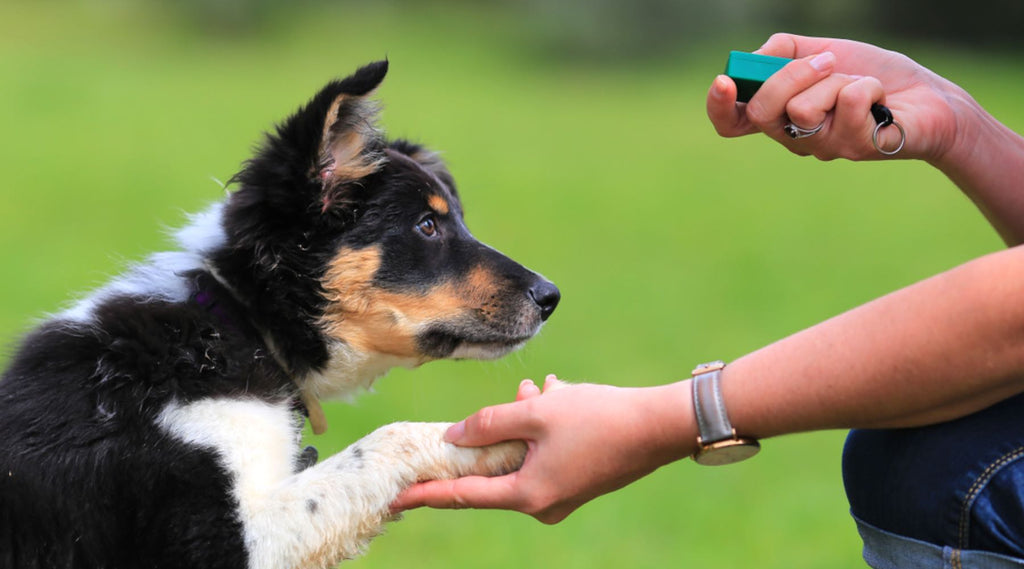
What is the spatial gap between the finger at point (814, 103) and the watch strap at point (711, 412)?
2.58 feet

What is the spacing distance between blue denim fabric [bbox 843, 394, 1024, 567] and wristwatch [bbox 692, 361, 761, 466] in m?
0.42

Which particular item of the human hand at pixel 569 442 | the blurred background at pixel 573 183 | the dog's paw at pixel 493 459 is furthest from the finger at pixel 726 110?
the blurred background at pixel 573 183

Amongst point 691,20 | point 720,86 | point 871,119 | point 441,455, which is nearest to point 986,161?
point 871,119

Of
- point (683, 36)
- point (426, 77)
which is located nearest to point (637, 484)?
point (426, 77)

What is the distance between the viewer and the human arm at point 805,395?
2502 mm

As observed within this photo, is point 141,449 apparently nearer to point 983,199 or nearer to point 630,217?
point 983,199

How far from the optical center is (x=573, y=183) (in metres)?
17.6

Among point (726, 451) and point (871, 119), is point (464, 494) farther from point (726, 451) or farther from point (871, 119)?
point (871, 119)

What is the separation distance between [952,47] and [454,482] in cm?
3373

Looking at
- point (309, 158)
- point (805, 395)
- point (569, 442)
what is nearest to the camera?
point (805, 395)

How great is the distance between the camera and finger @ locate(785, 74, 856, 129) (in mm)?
3109

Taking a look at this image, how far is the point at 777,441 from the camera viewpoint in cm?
829

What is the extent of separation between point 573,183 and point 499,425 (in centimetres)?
1470

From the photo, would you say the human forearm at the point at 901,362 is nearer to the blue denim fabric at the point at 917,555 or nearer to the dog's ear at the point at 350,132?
the blue denim fabric at the point at 917,555
